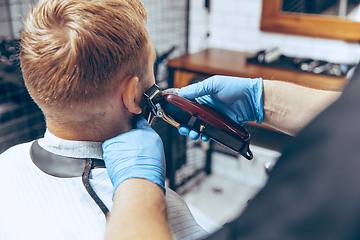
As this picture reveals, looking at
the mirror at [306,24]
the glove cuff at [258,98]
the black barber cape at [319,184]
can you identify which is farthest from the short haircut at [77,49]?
the mirror at [306,24]

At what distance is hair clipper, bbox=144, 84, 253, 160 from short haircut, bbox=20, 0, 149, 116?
0.13 metres

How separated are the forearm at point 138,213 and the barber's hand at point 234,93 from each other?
343 mm

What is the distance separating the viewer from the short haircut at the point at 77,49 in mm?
746

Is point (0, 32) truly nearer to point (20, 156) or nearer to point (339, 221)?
Result: point (20, 156)

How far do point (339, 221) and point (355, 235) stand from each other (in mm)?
17

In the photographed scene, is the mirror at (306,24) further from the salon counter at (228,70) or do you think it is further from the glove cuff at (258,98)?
the glove cuff at (258,98)

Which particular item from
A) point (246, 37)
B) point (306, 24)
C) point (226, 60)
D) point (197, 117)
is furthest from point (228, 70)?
point (197, 117)

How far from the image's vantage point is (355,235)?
0.89 feet

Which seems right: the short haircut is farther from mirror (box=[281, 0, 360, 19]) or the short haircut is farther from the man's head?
mirror (box=[281, 0, 360, 19])

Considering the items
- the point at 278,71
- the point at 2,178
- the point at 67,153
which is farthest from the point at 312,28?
the point at 2,178

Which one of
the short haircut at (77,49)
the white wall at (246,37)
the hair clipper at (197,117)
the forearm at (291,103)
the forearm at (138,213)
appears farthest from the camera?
the white wall at (246,37)

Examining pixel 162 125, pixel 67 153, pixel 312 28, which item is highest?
pixel 312 28

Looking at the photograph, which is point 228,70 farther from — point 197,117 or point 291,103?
point 197,117

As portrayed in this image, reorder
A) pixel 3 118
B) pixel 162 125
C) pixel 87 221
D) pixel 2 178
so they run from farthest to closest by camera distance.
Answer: pixel 162 125 < pixel 3 118 < pixel 2 178 < pixel 87 221
